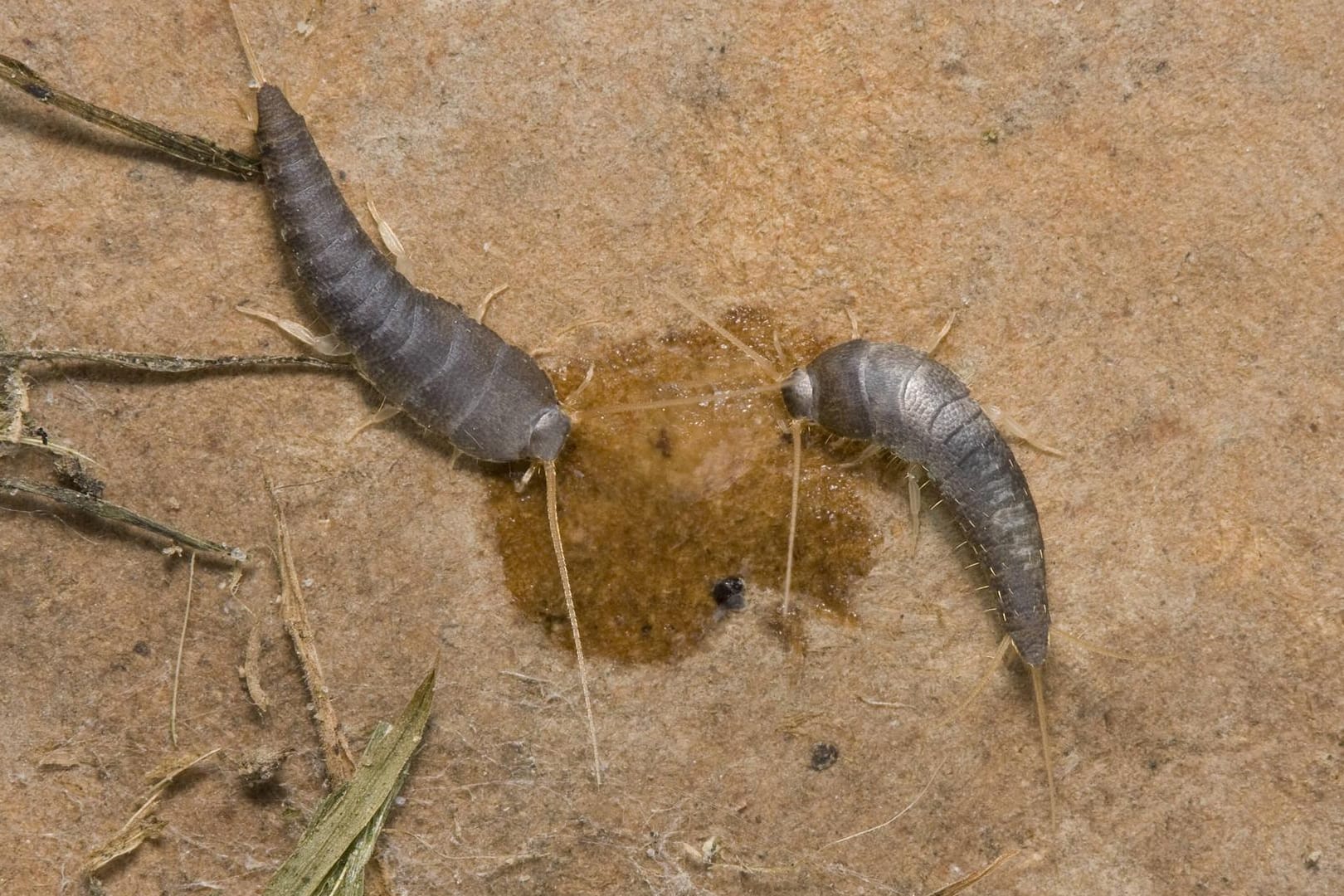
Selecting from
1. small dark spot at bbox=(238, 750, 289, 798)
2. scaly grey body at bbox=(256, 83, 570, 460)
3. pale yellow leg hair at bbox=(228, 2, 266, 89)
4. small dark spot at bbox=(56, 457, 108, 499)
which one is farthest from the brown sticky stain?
pale yellow leg hair at bbox=(228, 2, 266, 89)

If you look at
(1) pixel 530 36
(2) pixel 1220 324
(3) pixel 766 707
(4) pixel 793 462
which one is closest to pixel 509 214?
(1) pixel 530 36

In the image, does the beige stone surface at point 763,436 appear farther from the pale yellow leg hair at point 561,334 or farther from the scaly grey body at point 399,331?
the scaly grey body at point 399,331

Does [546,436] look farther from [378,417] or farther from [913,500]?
[913,500]

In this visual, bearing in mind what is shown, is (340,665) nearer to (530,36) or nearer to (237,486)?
(237,486)

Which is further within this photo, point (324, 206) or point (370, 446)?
point (370, 446)

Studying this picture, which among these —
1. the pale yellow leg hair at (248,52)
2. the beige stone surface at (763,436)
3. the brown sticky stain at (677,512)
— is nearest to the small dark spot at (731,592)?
the brown sticky stain at (677,512)

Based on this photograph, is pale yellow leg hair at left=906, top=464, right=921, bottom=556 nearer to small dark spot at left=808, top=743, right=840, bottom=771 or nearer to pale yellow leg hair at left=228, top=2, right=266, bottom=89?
small dark spot at left=808, top=743, right=840, bottom=771

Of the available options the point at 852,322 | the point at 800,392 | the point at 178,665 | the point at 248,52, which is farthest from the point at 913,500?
the point at 248,52
